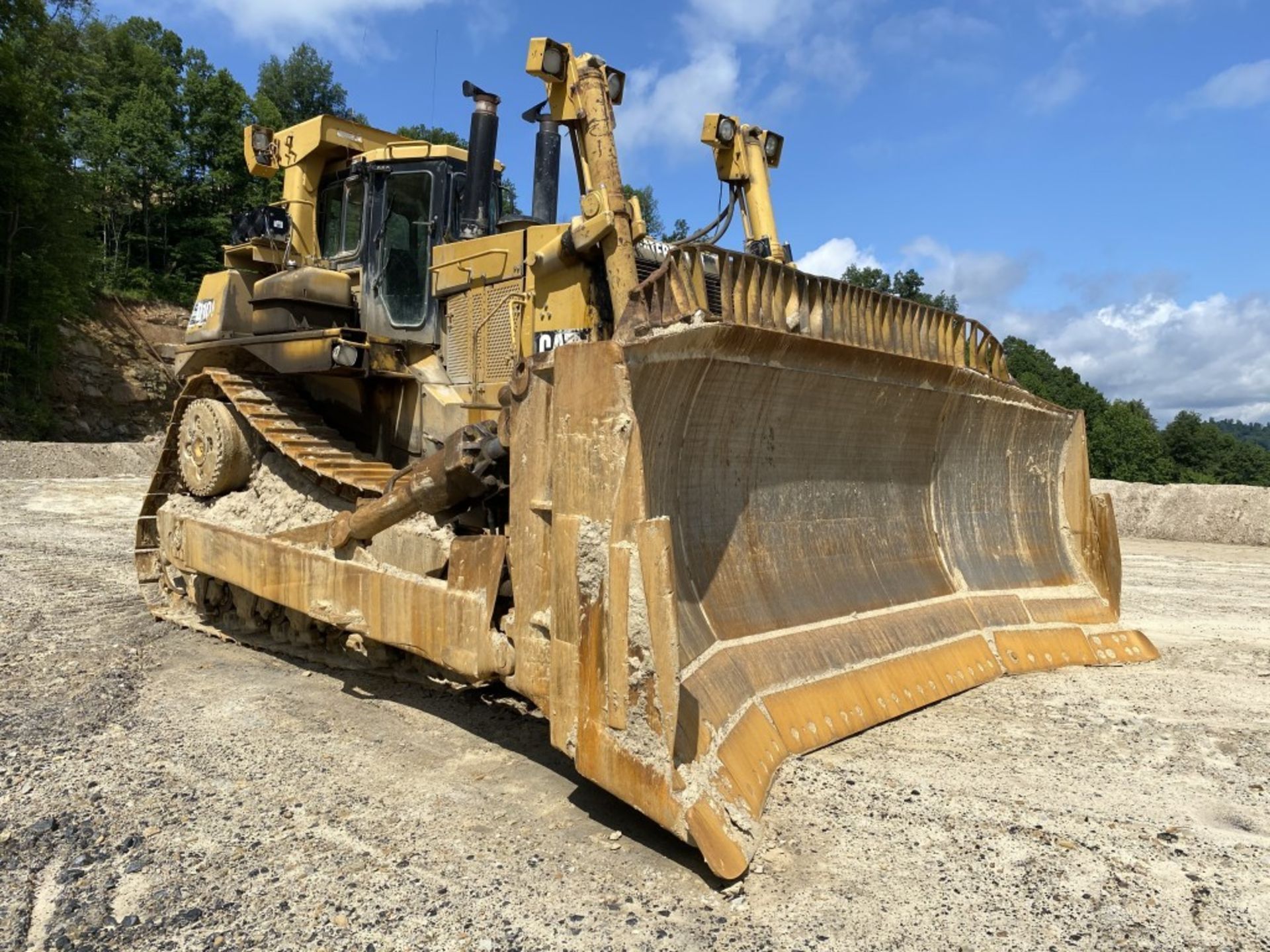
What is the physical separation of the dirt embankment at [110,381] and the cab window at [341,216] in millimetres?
21449

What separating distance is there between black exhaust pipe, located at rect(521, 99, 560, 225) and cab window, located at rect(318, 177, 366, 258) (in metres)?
1.10

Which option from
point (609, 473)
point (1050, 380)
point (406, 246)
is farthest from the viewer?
point (1050, 380)

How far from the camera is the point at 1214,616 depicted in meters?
6.75

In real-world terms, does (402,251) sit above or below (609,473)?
above

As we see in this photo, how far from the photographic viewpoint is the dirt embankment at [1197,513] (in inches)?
553

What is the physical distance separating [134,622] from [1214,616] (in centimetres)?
774

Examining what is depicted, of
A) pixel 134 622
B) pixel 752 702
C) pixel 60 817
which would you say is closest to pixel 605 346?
pixel 752 702

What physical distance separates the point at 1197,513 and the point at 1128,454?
2842 cm

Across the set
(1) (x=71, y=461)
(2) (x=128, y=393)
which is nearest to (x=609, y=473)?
A: (1) (x=71, y=461)

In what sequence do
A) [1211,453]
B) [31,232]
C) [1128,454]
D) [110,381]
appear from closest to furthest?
1. [31,232]
2. [110,381]
3. [1128,454]
4. [1211,453]

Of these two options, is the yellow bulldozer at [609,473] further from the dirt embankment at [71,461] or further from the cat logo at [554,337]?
the dirt embankment at [71,461]

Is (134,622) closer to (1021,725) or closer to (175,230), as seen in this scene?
(1021,725)

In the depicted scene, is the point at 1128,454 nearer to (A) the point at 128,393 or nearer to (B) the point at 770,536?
(A) the point at 128,393

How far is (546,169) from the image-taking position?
5.19m
